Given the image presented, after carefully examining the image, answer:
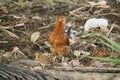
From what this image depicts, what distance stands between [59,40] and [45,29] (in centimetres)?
67

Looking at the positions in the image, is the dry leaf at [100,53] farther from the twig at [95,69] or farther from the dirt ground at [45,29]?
the twig at [95,69]

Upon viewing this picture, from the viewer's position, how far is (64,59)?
12.1 feet

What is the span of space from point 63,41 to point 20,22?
843 millimetres

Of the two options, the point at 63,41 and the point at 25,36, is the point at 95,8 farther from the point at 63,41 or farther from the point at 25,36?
the point at 63,41

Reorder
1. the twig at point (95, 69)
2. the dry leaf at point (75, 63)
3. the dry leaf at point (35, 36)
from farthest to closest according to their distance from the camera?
the dry leaf at point (35, 36)
the dry leaf at point (75, 63)
the twig at point (95, 69)

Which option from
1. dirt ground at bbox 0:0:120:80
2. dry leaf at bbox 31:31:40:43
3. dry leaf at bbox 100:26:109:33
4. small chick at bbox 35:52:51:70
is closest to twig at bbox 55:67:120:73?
→ dirt ground at bbox 0:0:120:80

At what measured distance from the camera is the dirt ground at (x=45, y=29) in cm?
356

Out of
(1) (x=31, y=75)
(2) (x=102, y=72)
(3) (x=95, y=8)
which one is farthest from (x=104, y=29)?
(1) (x=31, y=75)

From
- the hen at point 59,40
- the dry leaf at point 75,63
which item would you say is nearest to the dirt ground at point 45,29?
the dry leaf at point 75,63

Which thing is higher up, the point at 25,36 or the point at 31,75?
the point at 31,75

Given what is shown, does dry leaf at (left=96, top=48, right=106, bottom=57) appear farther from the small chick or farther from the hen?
the small chick

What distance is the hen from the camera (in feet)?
11.5

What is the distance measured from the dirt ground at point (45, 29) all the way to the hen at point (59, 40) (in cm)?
11

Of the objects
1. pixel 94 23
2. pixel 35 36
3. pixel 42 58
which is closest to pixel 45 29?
pixel 35 36
